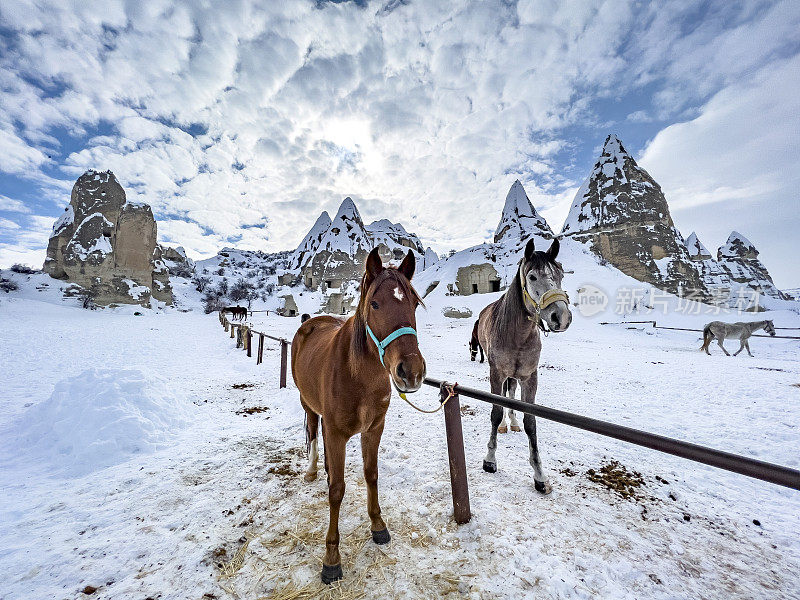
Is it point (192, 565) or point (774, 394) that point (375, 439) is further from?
point (774, 394)

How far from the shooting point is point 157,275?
4028cm

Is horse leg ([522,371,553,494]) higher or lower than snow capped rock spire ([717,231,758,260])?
lower

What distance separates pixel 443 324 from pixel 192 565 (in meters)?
22.3

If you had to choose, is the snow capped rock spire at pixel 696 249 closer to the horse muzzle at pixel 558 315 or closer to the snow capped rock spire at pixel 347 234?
the snow capped rock spire at pixel 347 234

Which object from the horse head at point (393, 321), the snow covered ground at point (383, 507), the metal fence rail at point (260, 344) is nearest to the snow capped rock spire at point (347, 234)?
the metal fence rail at point (260, 344)

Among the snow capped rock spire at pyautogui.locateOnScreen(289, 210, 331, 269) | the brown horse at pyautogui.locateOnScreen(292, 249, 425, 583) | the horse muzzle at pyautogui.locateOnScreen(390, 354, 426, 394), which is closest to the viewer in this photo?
the horse muzzle at pyautogui.locateOnScreen(390, 354, 426, 394)

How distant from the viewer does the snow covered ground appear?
1.88 m

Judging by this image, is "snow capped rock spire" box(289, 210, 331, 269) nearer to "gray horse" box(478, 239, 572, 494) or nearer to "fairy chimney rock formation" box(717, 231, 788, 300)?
"gray horse" box(478, 239, 572, 494)

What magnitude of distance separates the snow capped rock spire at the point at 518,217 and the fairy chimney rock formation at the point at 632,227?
4.63 meters

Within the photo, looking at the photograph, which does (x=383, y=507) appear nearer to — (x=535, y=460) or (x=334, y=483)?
(x=334, y=483)

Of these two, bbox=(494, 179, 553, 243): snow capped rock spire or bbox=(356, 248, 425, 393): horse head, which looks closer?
bbox=(356, 248, 425, 393): horse head

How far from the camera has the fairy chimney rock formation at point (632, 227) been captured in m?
40.8

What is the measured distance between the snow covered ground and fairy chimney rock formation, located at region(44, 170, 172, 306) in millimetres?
40196

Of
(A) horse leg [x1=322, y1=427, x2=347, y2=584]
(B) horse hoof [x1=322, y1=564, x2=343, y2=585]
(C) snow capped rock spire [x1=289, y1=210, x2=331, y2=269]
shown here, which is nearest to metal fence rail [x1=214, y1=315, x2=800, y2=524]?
(A) horse leg [x1=322, y1=427, x2=347, y2=584]
